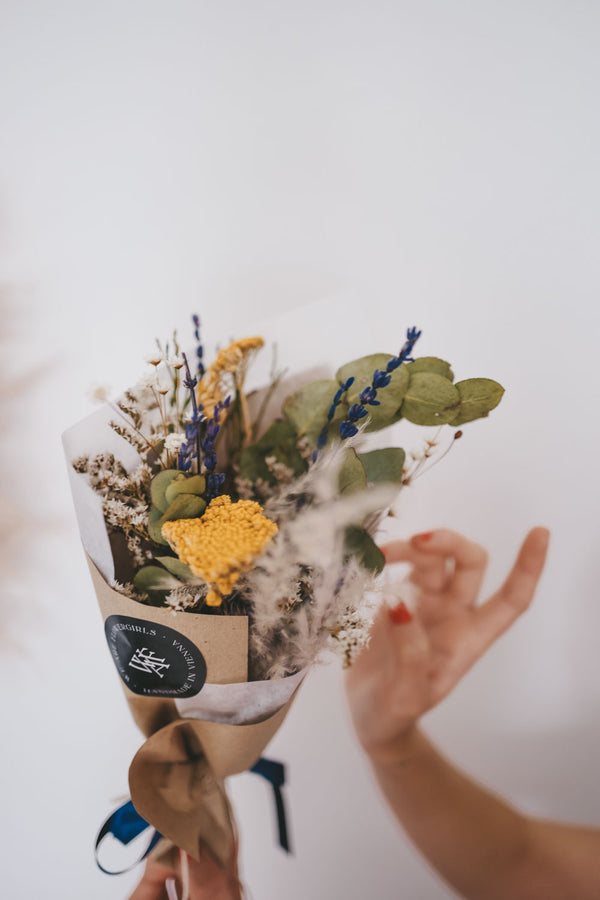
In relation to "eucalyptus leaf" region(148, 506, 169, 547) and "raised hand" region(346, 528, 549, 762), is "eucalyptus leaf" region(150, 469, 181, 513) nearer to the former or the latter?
"eucalyptus leaf" region(148, 506, 169, 547)

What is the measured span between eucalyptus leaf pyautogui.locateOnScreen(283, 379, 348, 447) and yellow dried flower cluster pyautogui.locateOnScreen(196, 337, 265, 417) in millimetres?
85

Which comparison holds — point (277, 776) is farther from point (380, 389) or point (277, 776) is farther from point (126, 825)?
point (380, 389)

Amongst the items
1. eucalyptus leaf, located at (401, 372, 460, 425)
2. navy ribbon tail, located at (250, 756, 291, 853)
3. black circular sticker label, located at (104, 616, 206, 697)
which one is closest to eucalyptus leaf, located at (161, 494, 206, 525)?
black circular sticker label, located at (104, 616, 206, 697)

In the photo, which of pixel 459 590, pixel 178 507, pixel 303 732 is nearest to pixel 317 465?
pixel 178 507

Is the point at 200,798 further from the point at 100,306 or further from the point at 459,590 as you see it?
the point at 100,306

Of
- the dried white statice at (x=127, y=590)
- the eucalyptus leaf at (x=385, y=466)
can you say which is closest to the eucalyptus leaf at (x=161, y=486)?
the dried white statice at (x=127, y=590)

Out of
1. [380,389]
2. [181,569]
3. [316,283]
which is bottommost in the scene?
[181,569]

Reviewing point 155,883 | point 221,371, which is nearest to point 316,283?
point 221,371

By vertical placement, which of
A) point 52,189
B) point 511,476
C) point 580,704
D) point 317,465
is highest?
point 52,189

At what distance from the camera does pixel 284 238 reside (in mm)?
893

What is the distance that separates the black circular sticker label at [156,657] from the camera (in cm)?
56

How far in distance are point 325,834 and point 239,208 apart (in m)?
1.18

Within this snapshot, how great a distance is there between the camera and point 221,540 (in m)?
0.48

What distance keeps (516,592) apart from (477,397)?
43cm
